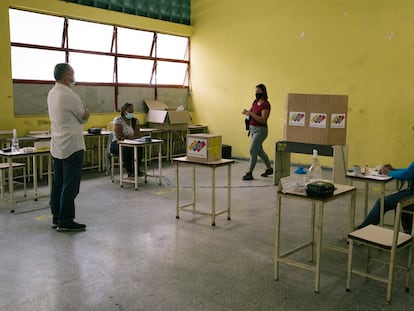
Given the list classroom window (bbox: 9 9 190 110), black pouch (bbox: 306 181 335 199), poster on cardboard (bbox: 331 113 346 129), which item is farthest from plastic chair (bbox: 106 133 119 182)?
black pouch (bbox: 306 181 335 199)

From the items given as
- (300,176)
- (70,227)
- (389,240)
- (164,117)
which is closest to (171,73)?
(164,117)

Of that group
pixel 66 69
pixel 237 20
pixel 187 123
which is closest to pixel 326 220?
pixel 66 69

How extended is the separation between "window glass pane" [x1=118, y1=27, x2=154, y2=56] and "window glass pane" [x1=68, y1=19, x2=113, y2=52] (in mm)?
260

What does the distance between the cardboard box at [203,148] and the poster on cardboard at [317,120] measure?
217 centimetres

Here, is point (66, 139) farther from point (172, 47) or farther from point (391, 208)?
point (172, 47)

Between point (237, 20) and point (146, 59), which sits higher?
point (237, 20)

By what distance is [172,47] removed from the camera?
31.2ft

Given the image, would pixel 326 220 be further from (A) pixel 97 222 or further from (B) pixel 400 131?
(B) pixel 400 131

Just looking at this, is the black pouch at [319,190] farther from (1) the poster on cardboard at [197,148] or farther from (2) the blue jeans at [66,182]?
(2) the blue jeans at [66,182]

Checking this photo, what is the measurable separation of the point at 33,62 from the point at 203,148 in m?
4.05

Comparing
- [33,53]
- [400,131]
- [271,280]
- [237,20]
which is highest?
[237,20]

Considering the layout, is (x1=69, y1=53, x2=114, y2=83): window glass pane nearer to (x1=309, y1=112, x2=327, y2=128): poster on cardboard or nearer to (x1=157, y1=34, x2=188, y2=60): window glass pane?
(x1=157, y1=34, x2=188, y2=60): window glass pane

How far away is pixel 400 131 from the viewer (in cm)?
715

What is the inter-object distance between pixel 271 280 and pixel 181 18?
290 inches
